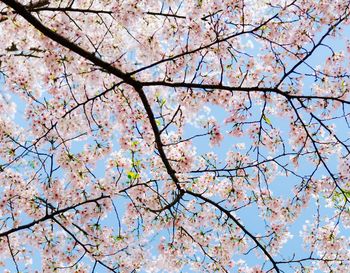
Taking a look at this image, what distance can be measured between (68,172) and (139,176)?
1.01 meters

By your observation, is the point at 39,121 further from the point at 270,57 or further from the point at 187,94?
the point at 270,57

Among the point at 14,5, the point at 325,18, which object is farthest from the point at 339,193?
the point at 14,5

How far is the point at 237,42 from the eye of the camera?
6.70 metres

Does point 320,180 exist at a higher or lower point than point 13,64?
lower

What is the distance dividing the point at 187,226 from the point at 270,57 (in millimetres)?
2850

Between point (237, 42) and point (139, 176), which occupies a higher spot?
point (237, 42)

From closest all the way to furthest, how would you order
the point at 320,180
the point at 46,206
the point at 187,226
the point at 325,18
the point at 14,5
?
1. the point at 14,5
2. the point at 46,206
3. the point at 325,18
4. the point at 320,180
5. the point at 187,226

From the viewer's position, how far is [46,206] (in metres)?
6.07

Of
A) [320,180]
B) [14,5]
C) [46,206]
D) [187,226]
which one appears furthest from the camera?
[187,226]

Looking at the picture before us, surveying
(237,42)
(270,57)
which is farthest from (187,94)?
(270,57)

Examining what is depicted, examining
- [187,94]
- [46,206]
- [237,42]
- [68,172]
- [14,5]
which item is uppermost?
[237,42]

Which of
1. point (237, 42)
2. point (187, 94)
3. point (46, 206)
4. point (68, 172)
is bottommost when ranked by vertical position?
point (46, 206)

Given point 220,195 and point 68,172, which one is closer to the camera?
point 68,172

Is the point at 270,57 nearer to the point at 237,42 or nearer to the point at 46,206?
the point at 237,42
